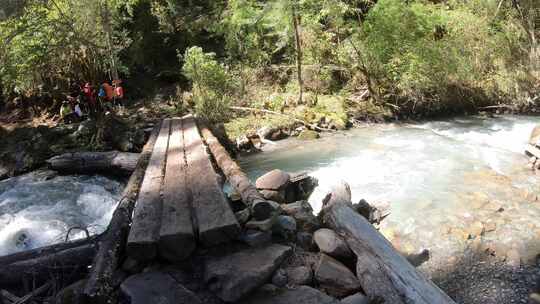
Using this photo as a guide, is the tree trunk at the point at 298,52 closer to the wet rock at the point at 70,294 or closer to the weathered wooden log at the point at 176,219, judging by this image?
the weathered wooden log at the point at 176,219

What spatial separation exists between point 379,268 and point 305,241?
735 millimetres

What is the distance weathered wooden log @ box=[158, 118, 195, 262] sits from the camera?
3.37 m

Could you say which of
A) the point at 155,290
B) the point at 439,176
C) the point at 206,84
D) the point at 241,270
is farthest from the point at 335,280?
the point at 206,84

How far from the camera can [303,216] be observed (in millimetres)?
4332

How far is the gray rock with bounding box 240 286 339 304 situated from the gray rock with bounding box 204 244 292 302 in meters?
0.07

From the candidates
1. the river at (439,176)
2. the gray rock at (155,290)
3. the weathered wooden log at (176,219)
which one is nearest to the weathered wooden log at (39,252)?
the weathered wooden log at (176,219)

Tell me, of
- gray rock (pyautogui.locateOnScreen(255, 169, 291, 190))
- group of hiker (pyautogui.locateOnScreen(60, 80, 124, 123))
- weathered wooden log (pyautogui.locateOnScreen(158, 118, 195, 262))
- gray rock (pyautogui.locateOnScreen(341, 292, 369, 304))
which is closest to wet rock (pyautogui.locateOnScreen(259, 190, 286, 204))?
gray rock (pyautogui.locateOnScreen(255, 169, 291, 190))

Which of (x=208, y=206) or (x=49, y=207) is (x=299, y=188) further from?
(x=49, y=207)

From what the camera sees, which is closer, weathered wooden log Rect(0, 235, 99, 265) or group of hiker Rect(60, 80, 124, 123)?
weathered wooden log Rect(0, 235, 99, 265)

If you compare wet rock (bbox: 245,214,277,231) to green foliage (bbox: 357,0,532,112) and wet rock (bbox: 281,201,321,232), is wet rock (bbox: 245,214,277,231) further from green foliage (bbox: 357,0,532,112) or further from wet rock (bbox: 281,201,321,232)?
green foliage (bbox: 357,0,532,112)

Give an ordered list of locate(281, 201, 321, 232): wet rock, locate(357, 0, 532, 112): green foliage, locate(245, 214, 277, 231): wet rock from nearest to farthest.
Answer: locate(245, 214, 277, 231): wet rock < locate(281, 201, 321, 232): wet rock < locate(357, 0, 532, 112): green foliage

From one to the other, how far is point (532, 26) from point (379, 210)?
12.0m

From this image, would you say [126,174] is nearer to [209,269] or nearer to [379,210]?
[379,210]

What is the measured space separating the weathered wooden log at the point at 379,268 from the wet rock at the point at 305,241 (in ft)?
1.02
